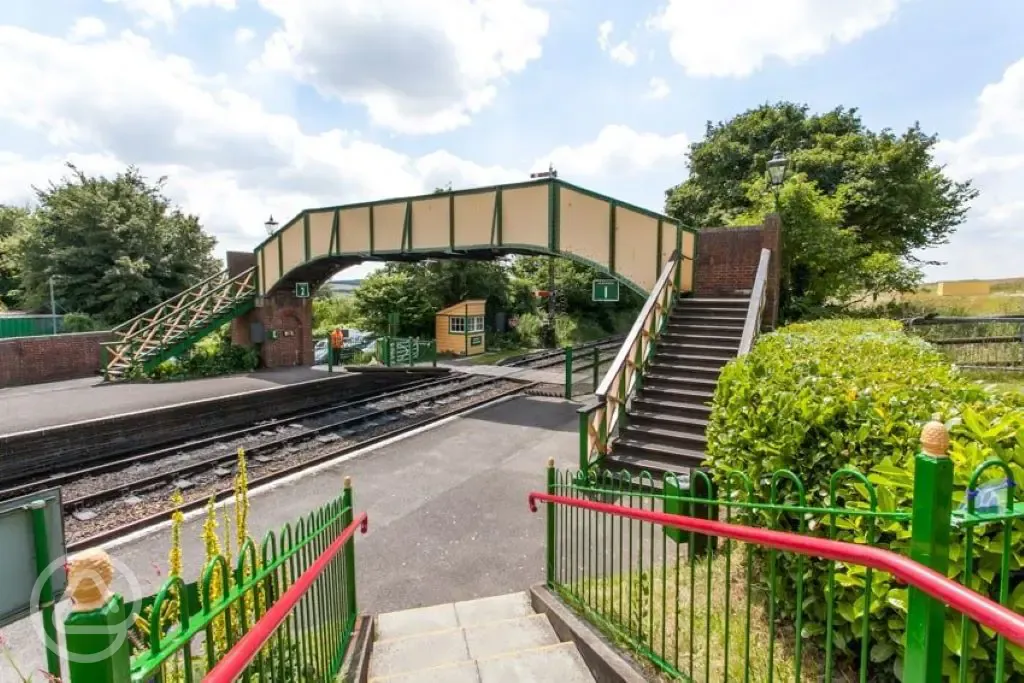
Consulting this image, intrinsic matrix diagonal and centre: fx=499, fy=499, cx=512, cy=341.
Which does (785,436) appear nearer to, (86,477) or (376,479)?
(376,479)

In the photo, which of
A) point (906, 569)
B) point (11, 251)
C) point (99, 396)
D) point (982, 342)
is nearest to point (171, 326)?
point (99, 396)

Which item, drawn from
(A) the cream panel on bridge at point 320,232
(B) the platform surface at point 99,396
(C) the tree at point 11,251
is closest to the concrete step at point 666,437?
(B) the platform surface at point 99,396

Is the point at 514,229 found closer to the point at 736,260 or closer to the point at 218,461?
the point at 736,260

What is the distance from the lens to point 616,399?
8.09 metres

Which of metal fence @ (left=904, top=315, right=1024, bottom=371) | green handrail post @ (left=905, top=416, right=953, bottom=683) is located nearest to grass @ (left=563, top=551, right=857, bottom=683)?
green handrail post @ (left=905, top=416, right=953, bottom=683)

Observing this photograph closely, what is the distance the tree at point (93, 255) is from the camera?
22469mm

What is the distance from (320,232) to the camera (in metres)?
17.4

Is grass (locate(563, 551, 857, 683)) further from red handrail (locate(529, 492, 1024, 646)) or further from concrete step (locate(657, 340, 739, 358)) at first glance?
concrete step (locate(657, 340, 739, 358))

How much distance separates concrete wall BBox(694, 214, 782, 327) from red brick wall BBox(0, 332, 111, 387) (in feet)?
65.0

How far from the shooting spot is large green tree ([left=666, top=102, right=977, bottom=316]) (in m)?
13.0

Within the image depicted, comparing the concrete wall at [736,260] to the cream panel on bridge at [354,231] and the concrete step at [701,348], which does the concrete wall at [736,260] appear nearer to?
the concrete step at [701,348]

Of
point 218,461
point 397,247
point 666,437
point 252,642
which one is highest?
point 397,247

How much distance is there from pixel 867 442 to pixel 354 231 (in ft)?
52.6

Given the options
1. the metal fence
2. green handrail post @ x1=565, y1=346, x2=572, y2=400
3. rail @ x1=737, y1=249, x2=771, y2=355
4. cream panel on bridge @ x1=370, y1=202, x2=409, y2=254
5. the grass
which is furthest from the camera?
cream panel on bridge @ x1=370, y1=202, x2=409, y2=254
